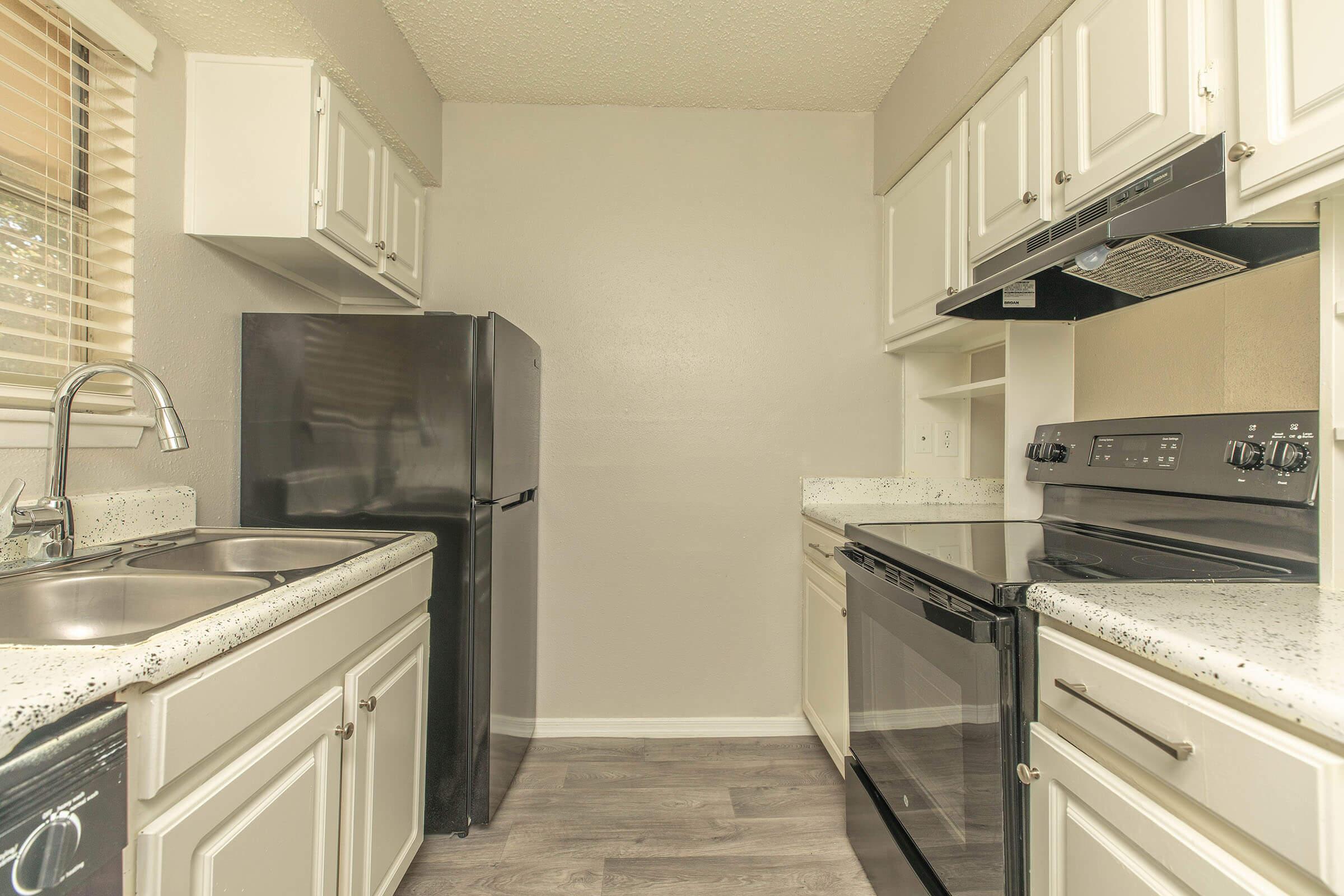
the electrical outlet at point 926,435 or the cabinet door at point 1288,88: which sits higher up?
A: the cabinet door at point 1288,88

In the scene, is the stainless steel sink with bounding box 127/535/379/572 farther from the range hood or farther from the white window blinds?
the range hood

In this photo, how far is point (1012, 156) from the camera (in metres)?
1.67

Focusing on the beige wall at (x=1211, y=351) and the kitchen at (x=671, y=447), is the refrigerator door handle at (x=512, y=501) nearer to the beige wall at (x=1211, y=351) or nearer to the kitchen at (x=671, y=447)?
the kitchen at (x=671, y=447)

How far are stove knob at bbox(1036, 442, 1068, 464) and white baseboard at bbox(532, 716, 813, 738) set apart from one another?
4.50 feet

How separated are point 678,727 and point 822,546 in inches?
36.6

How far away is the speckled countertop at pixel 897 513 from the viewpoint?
194cm

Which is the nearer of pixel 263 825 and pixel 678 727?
pixel 263 825

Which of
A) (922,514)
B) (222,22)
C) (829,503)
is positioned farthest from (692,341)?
(222,22)

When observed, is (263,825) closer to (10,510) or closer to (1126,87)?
(10,510)

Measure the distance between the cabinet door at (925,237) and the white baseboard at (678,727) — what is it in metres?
1.56

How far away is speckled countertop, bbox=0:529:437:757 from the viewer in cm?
57

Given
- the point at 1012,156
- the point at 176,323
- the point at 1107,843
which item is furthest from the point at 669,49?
the point at 1107,843

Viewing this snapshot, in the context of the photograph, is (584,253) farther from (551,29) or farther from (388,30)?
(388,30)

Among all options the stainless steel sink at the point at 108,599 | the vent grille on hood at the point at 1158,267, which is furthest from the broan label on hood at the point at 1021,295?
the stainless steel sink at the point at 108,599
